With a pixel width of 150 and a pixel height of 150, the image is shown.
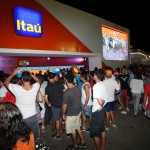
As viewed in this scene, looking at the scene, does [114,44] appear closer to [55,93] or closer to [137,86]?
[137,86]

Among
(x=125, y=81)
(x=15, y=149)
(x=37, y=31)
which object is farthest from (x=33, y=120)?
(x=37, y=31)

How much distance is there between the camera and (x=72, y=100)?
450cm

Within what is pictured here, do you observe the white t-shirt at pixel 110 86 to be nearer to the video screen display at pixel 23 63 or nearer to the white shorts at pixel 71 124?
the white shorts at pixel 71 124

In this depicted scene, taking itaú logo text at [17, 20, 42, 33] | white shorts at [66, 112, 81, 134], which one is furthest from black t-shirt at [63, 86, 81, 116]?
itaú logo text at [17, 20, 42, 33]

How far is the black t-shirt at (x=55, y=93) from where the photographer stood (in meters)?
5.31

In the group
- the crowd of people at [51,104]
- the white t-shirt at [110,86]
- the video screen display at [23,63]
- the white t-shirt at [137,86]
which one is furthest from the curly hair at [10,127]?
the video screen display at [23,63]

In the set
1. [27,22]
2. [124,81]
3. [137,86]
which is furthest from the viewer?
[27,22]

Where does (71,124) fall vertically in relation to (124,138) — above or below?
above

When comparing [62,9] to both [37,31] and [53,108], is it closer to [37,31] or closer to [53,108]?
[37,31]

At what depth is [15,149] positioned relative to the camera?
4.84ft

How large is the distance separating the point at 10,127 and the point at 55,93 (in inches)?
157

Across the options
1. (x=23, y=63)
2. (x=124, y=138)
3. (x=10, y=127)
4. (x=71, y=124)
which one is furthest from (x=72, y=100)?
(x=23, y=63)

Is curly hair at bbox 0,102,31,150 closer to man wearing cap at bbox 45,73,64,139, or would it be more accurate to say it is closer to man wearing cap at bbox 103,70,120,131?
man wearing cap at bbox 45,73,64,139

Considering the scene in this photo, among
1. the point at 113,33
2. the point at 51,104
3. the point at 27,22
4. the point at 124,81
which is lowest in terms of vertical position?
the point at 51,104
